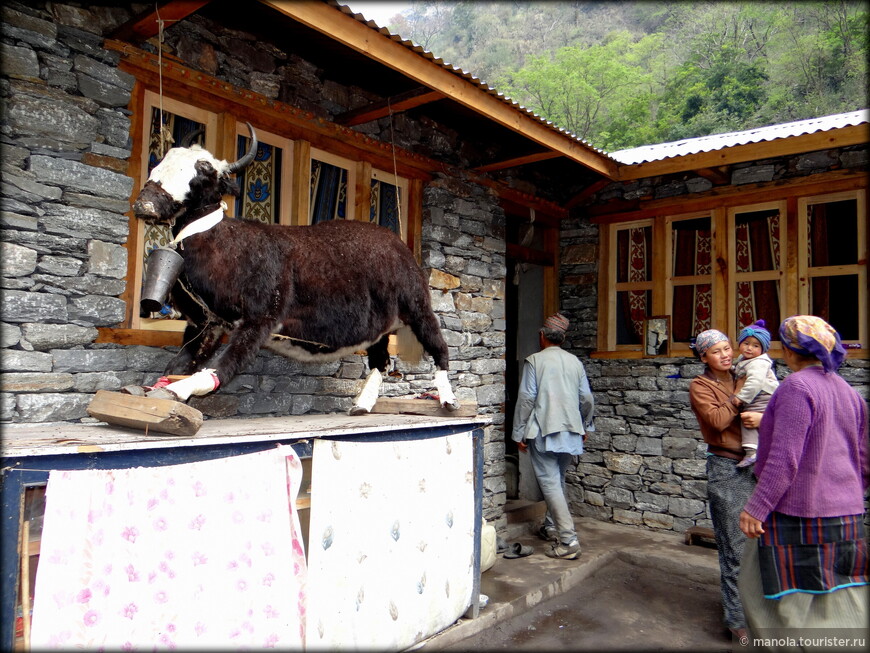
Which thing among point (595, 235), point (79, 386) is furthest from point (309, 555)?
point (595, 235)

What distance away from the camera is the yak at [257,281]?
2.92m

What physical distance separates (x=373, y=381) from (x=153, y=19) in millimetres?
2475

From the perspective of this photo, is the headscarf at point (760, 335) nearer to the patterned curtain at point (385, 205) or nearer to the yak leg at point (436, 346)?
the yak leg at point (436, 346)

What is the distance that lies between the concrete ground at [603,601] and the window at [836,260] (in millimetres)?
2639

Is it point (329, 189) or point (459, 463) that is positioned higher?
point (329, 189)

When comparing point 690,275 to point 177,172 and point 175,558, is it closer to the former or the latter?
point 177,172

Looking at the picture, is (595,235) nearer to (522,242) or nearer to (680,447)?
(522,242)

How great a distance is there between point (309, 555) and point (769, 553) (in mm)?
2132

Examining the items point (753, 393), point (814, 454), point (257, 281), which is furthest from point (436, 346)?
point (814, 454)

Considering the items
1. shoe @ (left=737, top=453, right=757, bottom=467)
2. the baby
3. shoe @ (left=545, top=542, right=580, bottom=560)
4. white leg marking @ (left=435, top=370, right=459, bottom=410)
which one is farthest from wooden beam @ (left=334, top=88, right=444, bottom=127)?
shoe @ (left=545, top=542, right=580, bottom=560)

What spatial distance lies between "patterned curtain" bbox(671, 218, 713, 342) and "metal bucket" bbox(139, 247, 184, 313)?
5.63 metres

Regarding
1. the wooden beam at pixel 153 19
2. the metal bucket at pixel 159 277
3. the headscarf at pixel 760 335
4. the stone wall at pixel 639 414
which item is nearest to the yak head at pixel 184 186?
the metal bucket at pixel 159 277

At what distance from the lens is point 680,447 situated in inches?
258

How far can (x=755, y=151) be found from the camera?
18.1 feet
